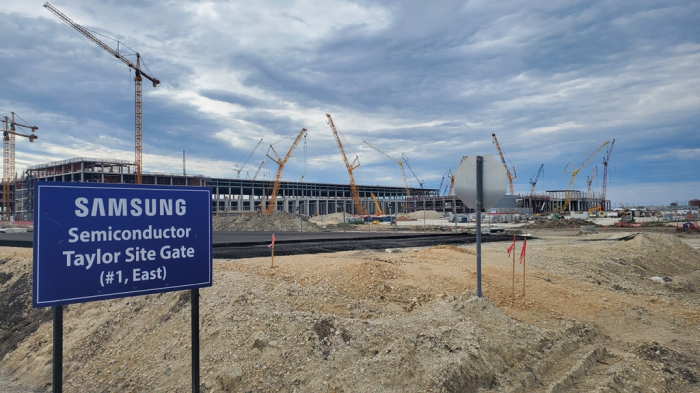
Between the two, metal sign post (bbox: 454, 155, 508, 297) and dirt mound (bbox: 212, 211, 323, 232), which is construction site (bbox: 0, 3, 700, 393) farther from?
dirt mound (bbox: 212, 211, 323, 232)

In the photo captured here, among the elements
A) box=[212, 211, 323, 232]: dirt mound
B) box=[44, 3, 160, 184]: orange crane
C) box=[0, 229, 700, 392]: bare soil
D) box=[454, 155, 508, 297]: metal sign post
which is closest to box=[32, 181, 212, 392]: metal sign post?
box=[0, 229, 700, 392]: bare soil

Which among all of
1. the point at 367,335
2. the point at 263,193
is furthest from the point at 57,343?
the point at 263,193

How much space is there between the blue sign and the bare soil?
6.71 feet

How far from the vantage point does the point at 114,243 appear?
377cm

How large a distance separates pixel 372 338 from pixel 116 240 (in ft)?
11.7

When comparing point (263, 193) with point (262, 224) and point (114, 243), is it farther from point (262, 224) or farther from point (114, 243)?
point (114, 243)

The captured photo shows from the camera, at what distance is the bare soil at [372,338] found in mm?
5273

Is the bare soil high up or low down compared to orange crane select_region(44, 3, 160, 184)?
down

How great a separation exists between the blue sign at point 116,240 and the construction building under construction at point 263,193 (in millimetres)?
47505

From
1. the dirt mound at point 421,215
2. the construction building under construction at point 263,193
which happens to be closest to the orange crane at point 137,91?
the construction building under construction at point 263,193

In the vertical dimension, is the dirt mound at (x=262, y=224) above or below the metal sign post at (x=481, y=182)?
below

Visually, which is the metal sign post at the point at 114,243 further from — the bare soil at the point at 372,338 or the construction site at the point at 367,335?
the bare soil at the point at 372,338

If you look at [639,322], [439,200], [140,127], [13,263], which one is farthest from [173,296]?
[439,200]

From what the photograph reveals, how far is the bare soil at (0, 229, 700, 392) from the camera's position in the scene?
527 centimetres
